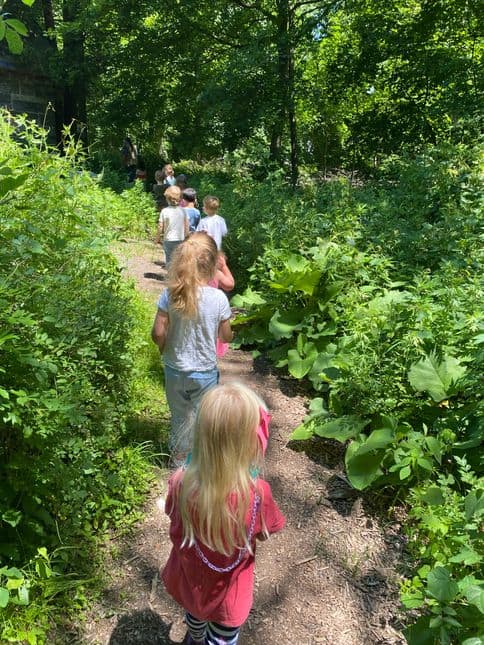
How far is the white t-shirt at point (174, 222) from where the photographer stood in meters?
6.50

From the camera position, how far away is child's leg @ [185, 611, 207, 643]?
78.3 inches

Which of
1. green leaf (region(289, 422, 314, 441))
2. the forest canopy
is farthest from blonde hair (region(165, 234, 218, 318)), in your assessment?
the forest canopy

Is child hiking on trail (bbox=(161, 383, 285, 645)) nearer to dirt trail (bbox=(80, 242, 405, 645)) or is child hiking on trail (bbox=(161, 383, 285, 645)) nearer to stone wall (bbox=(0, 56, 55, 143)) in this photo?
dirt trail (bbox=(80, 242, 405, 645))

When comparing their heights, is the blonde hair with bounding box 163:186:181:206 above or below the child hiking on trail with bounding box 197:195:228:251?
above

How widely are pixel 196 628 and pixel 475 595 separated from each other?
107 cm

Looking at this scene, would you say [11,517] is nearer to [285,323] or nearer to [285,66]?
[285,323]

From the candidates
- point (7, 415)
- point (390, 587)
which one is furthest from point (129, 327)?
point (390, 587)

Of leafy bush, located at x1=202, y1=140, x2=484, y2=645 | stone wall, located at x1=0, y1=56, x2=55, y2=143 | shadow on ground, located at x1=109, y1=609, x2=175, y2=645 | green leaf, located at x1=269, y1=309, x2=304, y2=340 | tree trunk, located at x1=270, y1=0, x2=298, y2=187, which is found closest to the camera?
leafy bush, located at x1=202, y1=140, x2=484, y2=645

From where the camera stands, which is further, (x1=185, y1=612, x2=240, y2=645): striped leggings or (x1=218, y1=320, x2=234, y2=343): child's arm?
(x1=218, y1=320, x2=234, y2=343): child's arm

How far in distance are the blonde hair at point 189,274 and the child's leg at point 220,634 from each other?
154cm

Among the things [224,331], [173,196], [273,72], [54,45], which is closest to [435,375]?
[224,331]

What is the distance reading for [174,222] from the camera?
650 cm

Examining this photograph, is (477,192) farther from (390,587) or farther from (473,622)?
(473,622)

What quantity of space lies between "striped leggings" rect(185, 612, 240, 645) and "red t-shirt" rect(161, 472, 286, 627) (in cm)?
8
